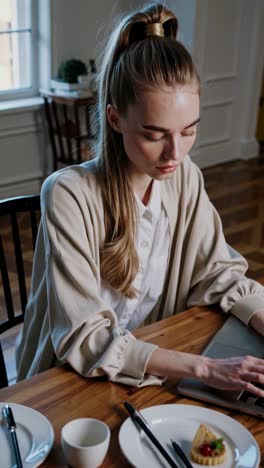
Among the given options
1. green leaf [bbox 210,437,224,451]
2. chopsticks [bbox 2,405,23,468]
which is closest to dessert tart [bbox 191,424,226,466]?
green leaf [bbox 210,437,224,451]

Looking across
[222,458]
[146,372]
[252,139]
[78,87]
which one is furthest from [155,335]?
[252,139]

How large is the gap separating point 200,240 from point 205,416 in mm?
526

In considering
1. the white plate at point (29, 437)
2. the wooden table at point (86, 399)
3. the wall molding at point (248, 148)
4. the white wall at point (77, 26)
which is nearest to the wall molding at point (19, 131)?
the white wall at point (77, 26)

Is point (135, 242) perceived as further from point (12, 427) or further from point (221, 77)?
point (221, 77)

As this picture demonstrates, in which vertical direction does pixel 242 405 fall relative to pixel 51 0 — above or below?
below

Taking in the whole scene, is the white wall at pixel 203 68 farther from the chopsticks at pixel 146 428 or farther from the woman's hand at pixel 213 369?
the chopsticks at pixel 146 428

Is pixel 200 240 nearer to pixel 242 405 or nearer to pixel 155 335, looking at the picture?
pixel 155 335

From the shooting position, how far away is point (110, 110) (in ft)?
4.00

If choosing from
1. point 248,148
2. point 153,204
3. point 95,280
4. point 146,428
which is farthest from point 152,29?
point 248,148

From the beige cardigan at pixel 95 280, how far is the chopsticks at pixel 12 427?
0.56 feet

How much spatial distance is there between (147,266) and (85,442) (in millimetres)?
566

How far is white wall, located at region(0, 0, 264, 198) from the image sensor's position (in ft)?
13.3

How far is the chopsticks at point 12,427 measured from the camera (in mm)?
872

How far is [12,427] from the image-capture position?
93 centimetres
